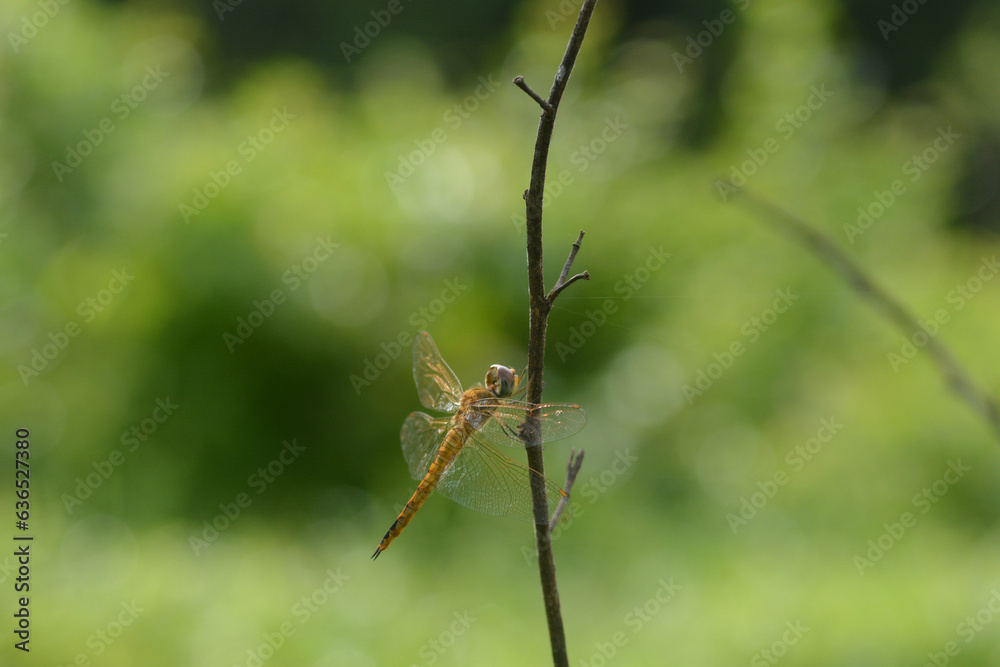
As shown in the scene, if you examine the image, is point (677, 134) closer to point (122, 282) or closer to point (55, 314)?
point (122, 282)

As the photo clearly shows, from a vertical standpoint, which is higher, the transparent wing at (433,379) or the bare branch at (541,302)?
the bare branch at (541,302)

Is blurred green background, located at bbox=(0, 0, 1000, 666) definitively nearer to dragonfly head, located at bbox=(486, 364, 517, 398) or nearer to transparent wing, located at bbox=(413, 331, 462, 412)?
transparent wing, located at bbox=(413, 331, 462, 412)

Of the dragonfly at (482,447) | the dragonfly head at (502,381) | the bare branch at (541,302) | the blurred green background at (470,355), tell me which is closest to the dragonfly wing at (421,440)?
the dragonfly at (482,447)

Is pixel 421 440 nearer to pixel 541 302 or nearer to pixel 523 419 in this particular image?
pixel 523 419

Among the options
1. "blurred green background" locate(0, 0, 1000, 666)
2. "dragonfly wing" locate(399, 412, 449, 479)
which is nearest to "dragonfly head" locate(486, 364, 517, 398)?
"dragonfly wing" locate(399, 412, 449, 479)

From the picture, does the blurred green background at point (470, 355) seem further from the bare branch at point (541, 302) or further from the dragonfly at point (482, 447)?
the bare branch at point (541, 302)

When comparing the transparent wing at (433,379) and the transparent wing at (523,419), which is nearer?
the transparent wing at (523,419)

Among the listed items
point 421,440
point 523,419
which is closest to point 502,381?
point 523,419

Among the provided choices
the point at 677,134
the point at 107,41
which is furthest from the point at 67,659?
the point at 677,134
